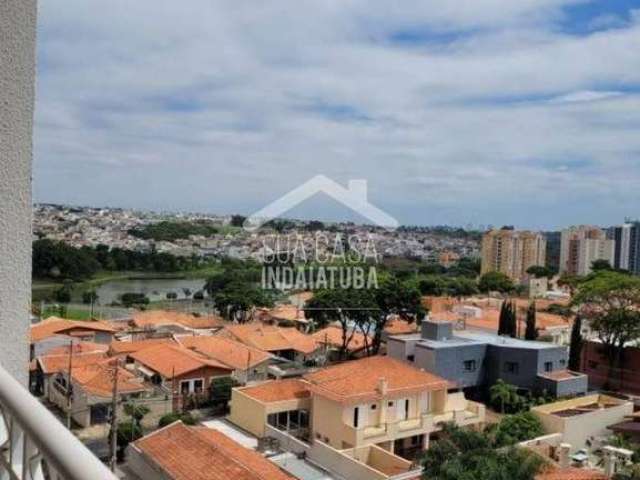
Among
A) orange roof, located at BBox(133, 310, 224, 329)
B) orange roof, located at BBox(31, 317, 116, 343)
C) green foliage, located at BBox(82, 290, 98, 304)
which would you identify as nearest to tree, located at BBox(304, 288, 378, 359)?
orange roof, located at BBox(133, 310, 224, 329)

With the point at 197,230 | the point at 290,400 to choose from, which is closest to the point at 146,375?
the point at 290,400

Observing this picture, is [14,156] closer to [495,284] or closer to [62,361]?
[62,361]

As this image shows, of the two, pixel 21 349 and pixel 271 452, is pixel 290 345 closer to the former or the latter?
pixel 271 452

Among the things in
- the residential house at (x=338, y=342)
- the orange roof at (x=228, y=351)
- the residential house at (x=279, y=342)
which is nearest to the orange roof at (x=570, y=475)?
the orange roof at (x=228, y=351)

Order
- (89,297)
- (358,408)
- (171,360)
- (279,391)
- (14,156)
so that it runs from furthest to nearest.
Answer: (89,297), (171,360), (279,391), (358,408), (14,156)

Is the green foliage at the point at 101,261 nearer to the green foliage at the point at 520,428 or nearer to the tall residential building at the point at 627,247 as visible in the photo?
the green foliage at the point at 520,428

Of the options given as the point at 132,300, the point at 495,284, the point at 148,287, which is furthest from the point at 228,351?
the point at 148,287
